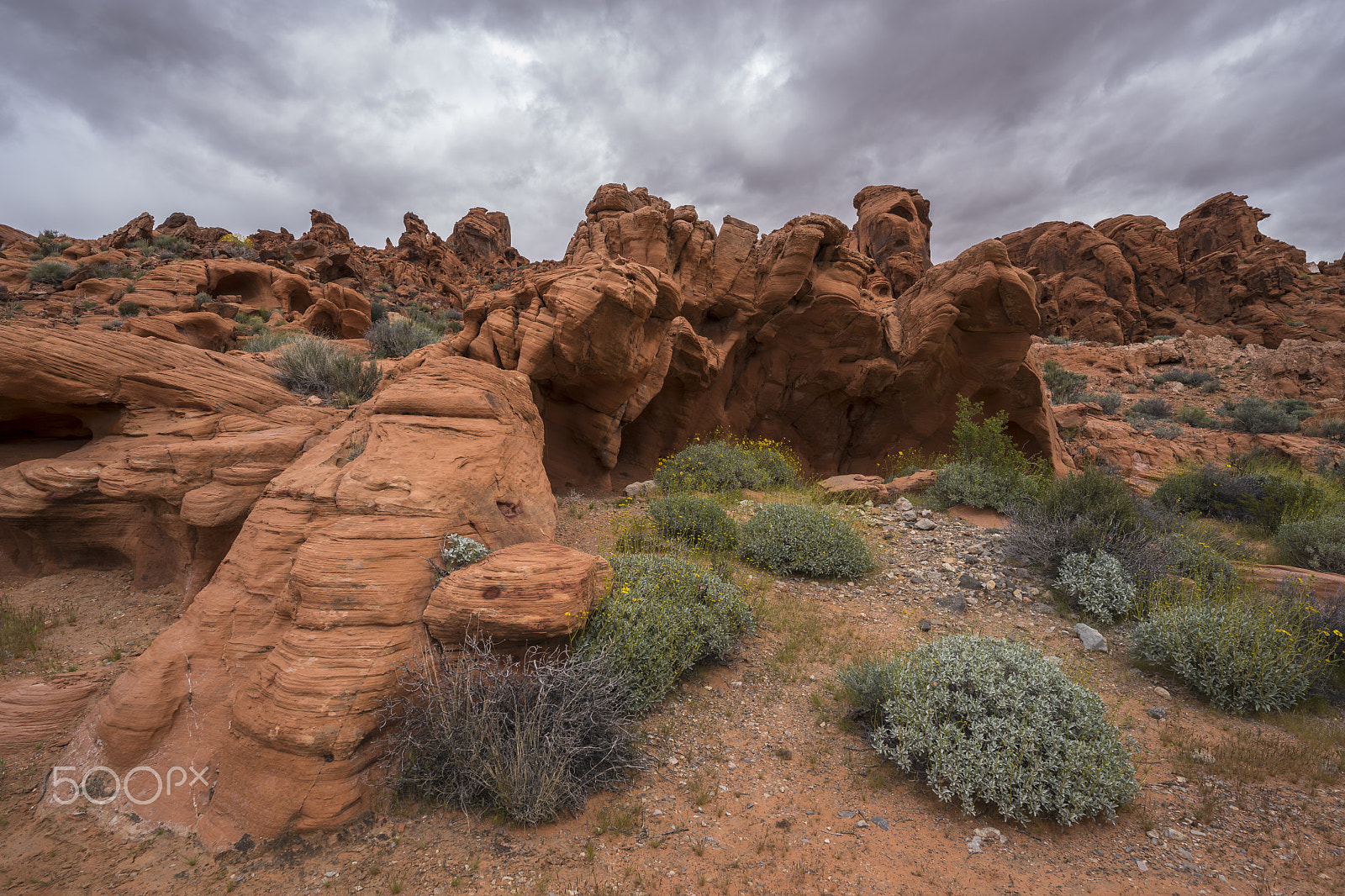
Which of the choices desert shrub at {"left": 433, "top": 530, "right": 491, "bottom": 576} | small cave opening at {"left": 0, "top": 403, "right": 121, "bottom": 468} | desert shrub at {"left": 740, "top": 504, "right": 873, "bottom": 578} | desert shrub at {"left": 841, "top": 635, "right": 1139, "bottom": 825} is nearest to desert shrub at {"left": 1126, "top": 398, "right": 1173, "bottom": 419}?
desert shrub at {"left": 740, "top": 504, "right": 873, "bottom": 578}

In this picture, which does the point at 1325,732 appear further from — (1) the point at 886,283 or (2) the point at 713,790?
(1) the point at 886,283

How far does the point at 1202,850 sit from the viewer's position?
2.99 m

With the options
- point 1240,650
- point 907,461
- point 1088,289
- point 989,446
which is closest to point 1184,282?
point 1088,289

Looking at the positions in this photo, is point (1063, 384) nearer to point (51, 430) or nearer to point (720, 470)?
point (720, 470)

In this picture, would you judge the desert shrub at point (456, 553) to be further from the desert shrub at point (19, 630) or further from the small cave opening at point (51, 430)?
the small cave opening at point (51, 430)

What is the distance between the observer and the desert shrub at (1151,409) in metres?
18.9

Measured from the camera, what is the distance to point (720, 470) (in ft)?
34.7

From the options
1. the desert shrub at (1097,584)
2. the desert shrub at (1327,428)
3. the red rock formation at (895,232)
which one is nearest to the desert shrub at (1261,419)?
the desert shrub at (1327,428)

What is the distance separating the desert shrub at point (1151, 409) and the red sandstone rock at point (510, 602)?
924 inches

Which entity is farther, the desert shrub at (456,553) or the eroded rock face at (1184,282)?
the eroded rock face at (1184,282)

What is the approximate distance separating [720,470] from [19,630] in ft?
30.8

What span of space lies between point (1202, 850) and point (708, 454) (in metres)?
8.62

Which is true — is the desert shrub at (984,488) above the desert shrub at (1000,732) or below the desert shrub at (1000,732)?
above

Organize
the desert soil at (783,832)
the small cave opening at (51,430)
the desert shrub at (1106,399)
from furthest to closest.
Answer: the desert shrub at (1106,399), the small cave opening at (51,430), the desert soil at (783,832)
